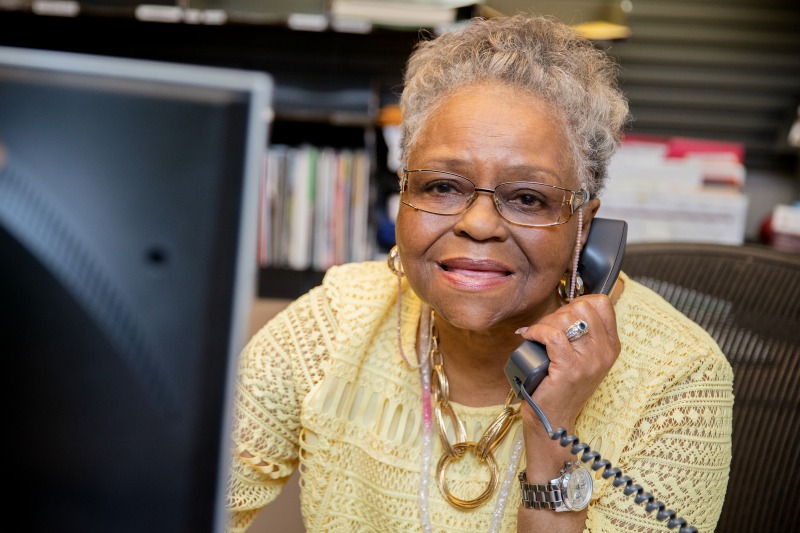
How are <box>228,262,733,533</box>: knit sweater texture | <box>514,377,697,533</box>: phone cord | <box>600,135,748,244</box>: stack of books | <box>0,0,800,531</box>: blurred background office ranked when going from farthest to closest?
<box>0,0,800,531</box>: blurred background office
<box>600,135,748,244</box>: stack of books
<box>228,262,733,533</box>: knit sweater texture
<box>514,377,697,533</box>: phone cord

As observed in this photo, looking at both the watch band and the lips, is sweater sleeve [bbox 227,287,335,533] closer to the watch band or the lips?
the lips

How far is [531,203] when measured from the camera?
1.27 m

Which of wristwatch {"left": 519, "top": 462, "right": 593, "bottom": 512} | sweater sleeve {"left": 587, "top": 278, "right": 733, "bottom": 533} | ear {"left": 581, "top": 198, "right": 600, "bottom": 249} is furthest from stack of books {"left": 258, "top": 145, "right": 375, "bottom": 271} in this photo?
wristwatch {"left": 519, "top": 462, "right": 593, "bottom": 512}

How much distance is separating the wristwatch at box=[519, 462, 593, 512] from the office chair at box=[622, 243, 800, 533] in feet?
1.11

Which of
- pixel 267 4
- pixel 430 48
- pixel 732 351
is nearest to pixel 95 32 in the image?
pixel 267 4

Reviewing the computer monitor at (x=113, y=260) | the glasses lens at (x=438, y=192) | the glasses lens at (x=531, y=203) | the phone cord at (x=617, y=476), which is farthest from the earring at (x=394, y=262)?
the computer monitor at (x=113, y=260)

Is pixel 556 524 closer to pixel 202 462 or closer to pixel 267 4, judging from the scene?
pixel 202 462

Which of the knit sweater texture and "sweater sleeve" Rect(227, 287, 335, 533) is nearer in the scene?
the knit sweater texture

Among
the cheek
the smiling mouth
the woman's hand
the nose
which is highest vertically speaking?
the nose

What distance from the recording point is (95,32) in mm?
3094

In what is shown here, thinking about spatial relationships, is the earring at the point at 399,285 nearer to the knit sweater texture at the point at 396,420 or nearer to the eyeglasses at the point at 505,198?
the knit sweater texture at the point at 396,420

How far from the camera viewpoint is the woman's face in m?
1.25

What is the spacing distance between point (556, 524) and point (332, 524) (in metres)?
0.39

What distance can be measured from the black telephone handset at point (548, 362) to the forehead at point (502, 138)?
0.12 meters
